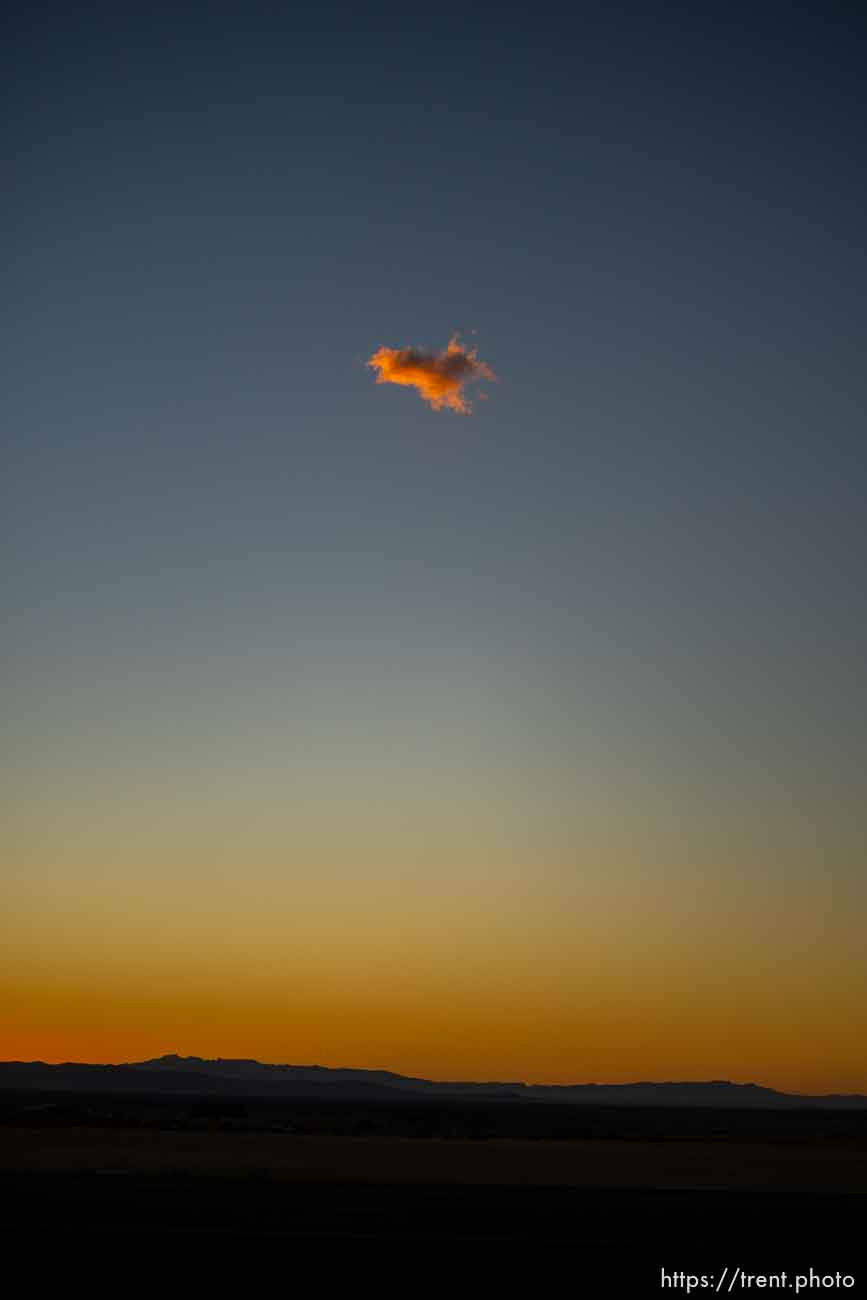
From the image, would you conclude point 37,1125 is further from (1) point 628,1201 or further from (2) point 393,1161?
(1) point 628,1201

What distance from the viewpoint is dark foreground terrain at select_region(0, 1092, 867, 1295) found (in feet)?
67.5

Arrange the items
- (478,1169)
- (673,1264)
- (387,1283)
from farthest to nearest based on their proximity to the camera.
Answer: (478,1169), (673,1264), (387,1283)

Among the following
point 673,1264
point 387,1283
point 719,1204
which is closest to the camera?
point 387,1283

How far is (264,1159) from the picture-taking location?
40.8 m

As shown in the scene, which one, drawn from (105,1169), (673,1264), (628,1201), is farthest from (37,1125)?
(673,1264)

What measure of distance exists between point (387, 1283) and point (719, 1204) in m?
12.6

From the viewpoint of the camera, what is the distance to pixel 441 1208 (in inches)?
1058

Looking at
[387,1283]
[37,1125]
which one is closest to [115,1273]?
[387,1283]

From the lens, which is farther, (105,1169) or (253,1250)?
(105,1169)

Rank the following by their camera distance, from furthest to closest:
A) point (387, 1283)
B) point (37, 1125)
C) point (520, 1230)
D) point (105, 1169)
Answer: point (37, 1125) → point (105, 1169) → point (520, 1230) → point (387, 1283)

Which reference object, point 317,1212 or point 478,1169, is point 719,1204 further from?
point 478,1169

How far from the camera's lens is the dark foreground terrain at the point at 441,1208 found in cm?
2058

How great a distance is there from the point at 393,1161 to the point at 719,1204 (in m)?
14.9

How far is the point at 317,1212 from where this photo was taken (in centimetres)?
2578
